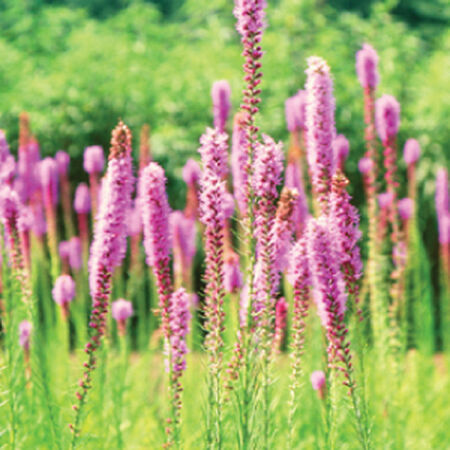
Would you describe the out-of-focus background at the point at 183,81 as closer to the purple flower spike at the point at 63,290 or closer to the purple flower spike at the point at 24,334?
the purple flower spike at the point at 63,290

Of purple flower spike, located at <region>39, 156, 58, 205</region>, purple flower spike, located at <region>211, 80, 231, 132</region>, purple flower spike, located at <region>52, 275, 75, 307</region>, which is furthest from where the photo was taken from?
purple flower spike, located at <region>39, 156, 58, 205</region>

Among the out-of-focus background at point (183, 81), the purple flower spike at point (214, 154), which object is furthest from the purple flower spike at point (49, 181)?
the out-of-focus background at point (183, 81)

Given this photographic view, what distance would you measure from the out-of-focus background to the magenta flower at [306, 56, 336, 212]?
4.99 m

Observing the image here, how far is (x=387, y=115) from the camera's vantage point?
3.20 metres

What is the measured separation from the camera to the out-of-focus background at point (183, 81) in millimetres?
7770

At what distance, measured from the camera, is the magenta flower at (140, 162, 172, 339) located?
1858 millimetres

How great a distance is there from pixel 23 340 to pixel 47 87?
520cm

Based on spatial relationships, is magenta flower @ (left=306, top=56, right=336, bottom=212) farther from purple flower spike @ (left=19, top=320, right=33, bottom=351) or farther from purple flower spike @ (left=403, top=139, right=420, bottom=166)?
purple flower spike @ (left=403, top=139, right=420, bottom=166)

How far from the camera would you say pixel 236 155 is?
238 centimetres

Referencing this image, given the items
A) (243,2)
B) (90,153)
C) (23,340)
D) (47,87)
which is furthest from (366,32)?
(243,2)

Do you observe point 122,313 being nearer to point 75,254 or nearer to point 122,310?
point 122,310

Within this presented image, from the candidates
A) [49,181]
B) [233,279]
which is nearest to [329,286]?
[233,279]

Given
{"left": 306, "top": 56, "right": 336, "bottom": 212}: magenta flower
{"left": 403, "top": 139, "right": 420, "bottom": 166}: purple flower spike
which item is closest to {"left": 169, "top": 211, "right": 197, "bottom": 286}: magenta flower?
{"left": 403, "top": 139, "right": 420, "bottom": 166}: purple flower spike

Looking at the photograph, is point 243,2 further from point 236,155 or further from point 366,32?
point 366,32
